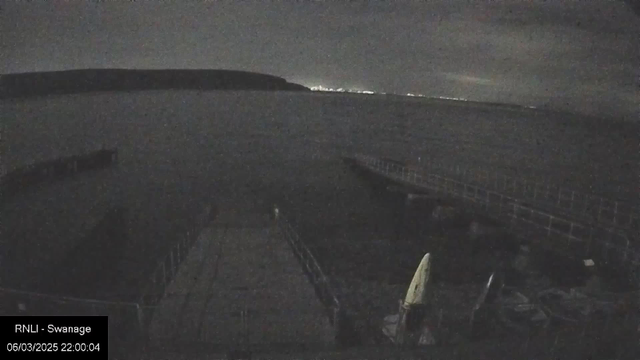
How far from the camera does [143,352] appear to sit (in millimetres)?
2449

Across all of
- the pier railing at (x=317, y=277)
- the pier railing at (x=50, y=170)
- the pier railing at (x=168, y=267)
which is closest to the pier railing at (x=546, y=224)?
the pier railing at (x=317, y=277)

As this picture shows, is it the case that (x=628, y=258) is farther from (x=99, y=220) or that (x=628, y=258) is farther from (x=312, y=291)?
(x=99, y=220)

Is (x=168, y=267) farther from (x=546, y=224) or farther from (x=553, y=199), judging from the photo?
(x=553, y=199)

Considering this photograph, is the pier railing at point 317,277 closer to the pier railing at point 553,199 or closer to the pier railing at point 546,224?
the pier railing at point 546,224

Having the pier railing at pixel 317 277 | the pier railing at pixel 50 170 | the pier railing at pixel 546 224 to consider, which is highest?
the pier railing at pixel 50 170

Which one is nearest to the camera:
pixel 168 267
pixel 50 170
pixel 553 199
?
pixel 50 170

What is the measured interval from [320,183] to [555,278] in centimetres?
260

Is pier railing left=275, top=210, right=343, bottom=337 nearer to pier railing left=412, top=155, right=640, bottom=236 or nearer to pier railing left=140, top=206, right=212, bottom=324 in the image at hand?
pier railing left=140, top=206, right=212, bottom=324

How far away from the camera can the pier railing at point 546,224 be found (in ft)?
11.1

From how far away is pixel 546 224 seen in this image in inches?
163

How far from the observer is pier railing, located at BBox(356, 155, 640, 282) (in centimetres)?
338

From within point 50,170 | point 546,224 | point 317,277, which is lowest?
point 317,277

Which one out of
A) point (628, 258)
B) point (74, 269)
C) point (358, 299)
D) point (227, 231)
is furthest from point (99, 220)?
point (628, 258)

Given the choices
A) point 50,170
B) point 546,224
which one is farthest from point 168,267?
point 546,224
